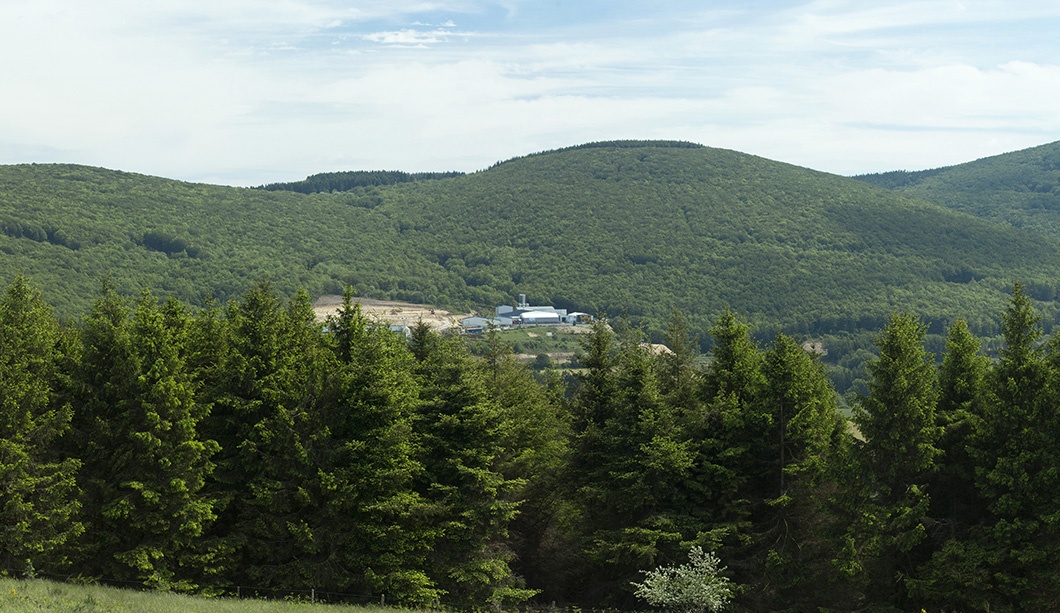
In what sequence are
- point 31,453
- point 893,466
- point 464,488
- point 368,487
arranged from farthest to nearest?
1. point 464,488
2. point 368,487
3. point 893,466
4. point 31,453

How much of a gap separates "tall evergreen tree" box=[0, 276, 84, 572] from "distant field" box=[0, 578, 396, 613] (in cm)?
496

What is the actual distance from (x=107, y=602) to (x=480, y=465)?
16706 millimetres

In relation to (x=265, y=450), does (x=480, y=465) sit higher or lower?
lower

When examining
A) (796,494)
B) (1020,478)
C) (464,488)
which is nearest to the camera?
(1020,478)

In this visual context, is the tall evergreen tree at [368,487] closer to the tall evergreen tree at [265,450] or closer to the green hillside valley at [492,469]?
the green hillside valley at [492,469]

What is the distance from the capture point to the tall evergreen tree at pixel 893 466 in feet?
112

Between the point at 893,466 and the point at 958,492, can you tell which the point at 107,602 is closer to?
the point at 893,466

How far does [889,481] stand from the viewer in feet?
116

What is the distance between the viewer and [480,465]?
39156 mm

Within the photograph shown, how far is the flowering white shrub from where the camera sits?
3297cm

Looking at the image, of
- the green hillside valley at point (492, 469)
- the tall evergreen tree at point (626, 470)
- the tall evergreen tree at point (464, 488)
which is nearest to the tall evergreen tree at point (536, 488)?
the green hillside valley at point (492, 469)

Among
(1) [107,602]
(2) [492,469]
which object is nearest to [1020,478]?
(2) [492,469]

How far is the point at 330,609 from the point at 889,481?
19.8 m

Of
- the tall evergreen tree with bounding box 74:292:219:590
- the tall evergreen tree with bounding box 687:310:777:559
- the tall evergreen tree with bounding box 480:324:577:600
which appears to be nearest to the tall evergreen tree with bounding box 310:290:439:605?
the tall evergreen tree with bounding box 74:292:219:590
